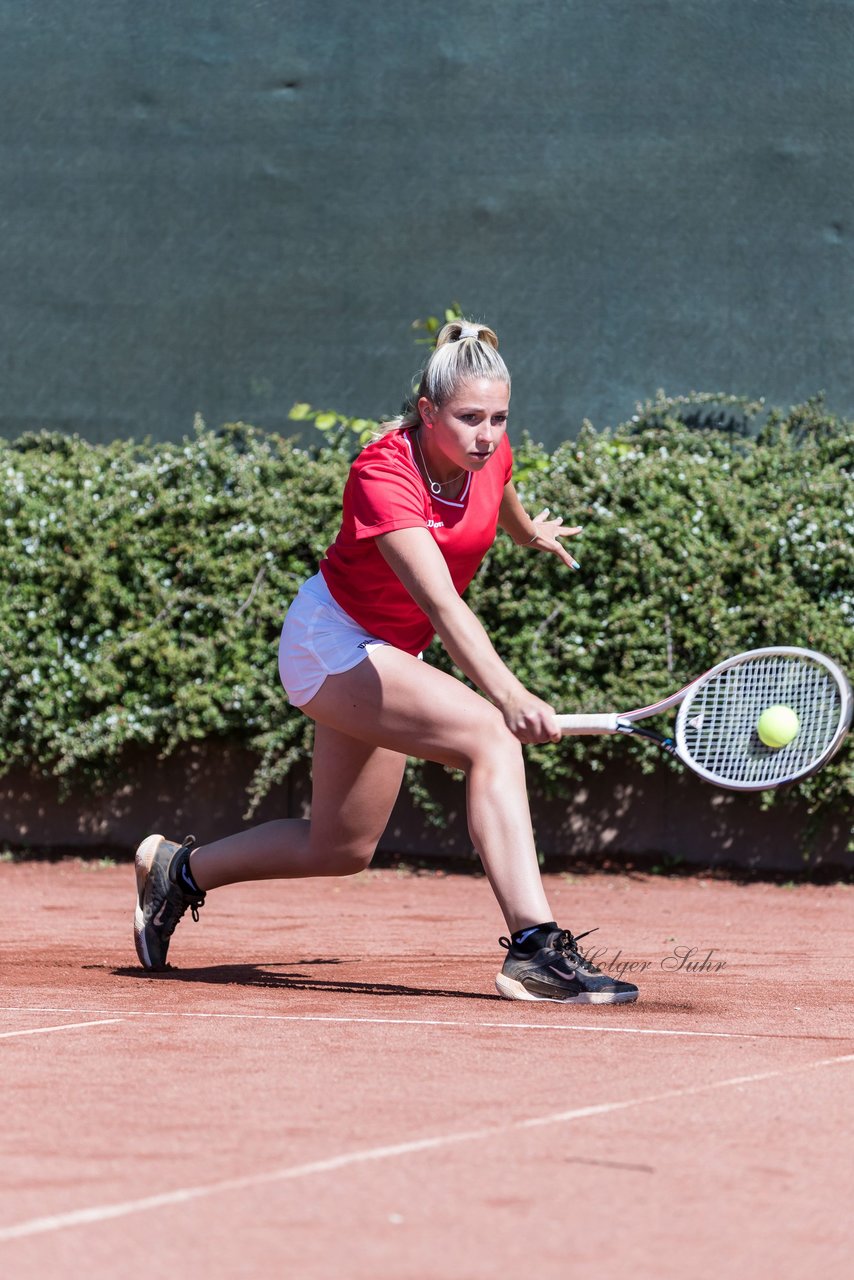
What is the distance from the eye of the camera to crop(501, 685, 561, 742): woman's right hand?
4.18 m

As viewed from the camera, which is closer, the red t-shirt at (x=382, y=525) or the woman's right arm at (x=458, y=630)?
the woman's right arm at (x=458, y=630)

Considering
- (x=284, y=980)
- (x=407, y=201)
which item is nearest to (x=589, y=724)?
(x=284, y=980)

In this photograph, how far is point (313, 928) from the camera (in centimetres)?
694

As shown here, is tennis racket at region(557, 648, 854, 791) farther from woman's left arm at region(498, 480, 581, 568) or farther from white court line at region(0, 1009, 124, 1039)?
white court line at region(0, 1009, 124, 1039)

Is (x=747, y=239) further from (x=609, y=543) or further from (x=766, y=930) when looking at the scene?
(x=766, y=930)

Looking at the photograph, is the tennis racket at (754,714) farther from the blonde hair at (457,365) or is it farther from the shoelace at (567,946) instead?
the blonde hair at (457,365)

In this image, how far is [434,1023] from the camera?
416 centimetres

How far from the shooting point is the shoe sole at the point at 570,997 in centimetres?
442

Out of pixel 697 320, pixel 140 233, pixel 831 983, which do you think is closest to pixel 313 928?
pixel 831 983

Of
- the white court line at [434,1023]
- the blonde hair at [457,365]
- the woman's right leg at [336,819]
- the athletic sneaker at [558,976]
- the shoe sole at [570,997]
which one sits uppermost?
the blonde hair at [457,365]

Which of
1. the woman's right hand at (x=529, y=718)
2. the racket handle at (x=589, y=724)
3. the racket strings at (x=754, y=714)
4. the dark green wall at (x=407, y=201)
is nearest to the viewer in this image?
the woman's right hand at (x=529, y=718)

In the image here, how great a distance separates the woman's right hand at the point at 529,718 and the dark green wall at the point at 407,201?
224 inches

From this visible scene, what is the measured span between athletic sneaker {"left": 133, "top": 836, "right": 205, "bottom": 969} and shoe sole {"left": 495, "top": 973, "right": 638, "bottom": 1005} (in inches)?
46.4

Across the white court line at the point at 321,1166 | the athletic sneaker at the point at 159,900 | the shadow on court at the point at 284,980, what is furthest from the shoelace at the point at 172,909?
the white court line at the point at 321,1166
